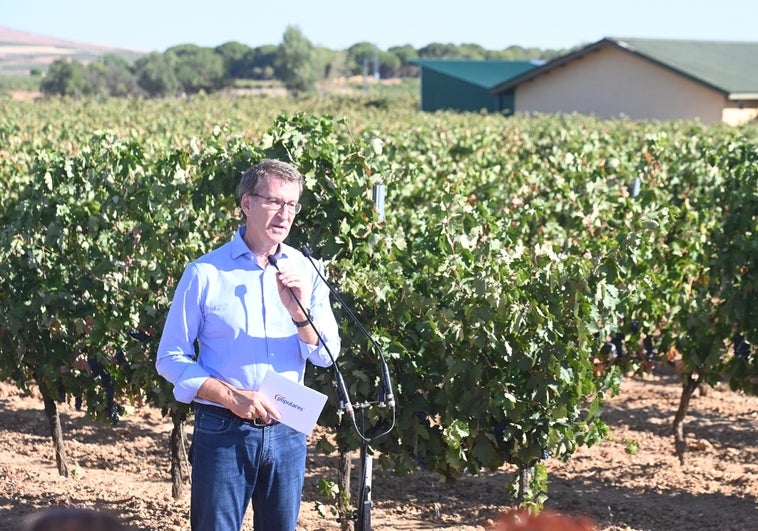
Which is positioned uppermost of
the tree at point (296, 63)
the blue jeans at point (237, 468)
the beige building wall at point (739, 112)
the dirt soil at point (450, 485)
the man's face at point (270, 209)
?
the tree at point (296, 63)

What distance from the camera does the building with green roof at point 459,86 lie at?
43.7 metres

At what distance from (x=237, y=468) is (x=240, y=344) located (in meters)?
0.37

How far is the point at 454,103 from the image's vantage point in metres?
45.3

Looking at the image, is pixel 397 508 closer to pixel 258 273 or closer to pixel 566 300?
pixel 566 300

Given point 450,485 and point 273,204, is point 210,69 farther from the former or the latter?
point 273,204

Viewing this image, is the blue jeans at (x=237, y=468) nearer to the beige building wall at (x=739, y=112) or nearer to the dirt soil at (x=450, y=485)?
the dirt soil at (x=450, y=485)

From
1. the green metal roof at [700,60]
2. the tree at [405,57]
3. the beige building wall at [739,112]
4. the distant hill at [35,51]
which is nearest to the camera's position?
the beige building wall at [739,112]

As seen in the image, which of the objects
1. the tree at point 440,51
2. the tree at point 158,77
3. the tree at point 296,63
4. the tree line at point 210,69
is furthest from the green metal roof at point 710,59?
the tree at point 440,51

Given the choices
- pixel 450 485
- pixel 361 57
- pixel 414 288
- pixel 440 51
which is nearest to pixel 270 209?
pixel 414 288

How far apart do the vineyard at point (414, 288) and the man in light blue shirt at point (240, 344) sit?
1257 mm

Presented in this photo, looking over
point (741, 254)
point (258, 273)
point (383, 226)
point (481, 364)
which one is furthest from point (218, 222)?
point (741, 254)

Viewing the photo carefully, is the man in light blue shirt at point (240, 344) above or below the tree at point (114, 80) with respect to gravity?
below

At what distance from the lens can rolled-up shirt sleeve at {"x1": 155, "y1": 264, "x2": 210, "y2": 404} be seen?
11.0 ft

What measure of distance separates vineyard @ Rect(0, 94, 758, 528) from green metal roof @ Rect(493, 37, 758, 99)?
28554 millimetres
